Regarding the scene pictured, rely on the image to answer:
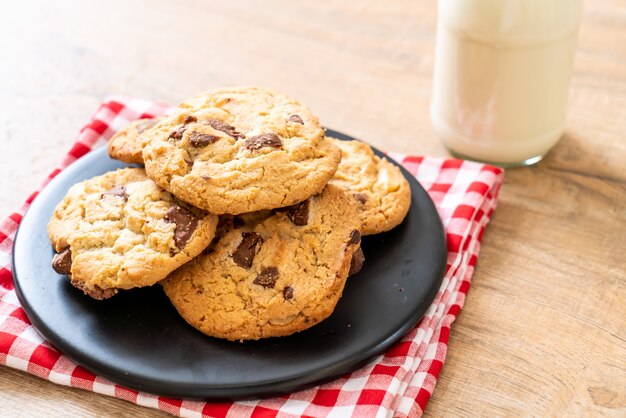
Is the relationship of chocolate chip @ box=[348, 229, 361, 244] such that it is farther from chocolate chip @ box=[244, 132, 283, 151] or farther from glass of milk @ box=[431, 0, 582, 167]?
glass of milk @ box=[431, 0, 582, 167]

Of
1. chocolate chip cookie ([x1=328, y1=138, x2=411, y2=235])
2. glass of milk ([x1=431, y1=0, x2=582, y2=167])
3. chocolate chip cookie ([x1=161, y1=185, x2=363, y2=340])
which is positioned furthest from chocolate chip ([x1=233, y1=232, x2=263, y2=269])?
glass of milk ([x1=431, y1=0, x2=582, y2=167])

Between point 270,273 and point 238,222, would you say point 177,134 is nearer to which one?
point 238,222

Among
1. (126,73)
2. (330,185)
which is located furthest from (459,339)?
(126,73)

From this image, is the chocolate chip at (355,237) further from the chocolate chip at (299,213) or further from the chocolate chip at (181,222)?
the chocolate chip at (181,222)

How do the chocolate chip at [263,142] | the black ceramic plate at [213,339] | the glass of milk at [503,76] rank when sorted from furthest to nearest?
the glass of milk at [503,76], the chocolate chip at [263,142], the black ceramic plate at [213,339]

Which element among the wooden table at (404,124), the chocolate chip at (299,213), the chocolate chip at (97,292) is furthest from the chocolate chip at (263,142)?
the wooden table at (404,124)

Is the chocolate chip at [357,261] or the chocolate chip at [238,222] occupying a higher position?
the chocolate chip at [238,222]
